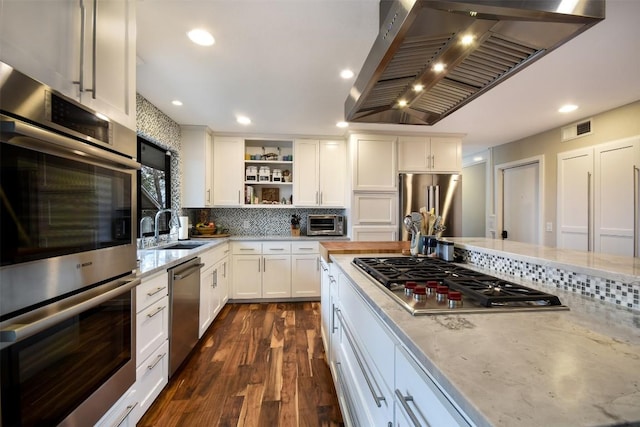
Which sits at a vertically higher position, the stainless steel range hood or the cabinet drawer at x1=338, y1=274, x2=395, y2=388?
the stainless steel range hood

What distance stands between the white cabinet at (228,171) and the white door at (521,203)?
425cm

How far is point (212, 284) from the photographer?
2.93m

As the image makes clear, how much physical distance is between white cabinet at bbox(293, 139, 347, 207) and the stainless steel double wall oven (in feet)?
9.15

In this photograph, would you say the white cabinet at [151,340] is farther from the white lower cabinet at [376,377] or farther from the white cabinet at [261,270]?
the white cabinet at [261,270]

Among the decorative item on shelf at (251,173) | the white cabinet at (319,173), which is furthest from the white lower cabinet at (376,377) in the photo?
the decorative item on shelf at (251,173)

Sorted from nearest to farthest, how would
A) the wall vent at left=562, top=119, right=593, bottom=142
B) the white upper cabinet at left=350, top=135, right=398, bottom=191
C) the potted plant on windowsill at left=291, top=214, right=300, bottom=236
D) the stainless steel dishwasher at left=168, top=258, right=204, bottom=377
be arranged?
the stainless steel dishwasher at left=168, top=258, right=204, bottom=377 < the wall vent at left=562, top=119, right=593, bottom=142 < the white upper cabinet at left=350, top=135, right=398, bottom=191 < the potted plant on windowsill at left=291, top=214, right=300, bottom=236

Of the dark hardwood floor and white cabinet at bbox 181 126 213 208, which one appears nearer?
the dark hardwood floor

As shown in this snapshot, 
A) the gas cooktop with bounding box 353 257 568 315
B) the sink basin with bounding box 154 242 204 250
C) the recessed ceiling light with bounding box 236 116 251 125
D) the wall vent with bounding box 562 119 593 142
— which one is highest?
the recessed ceiling light with bounding box 236 116 251 125

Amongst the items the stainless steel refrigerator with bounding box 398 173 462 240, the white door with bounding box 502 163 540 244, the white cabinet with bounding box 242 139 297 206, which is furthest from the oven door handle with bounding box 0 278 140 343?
the white door with bounding box 502 163 540 244

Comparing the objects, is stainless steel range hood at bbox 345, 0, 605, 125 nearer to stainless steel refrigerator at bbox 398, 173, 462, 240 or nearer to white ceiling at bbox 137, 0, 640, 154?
white ceiling at bbox 137, 0, 640, 154

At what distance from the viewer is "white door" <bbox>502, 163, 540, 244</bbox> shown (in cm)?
402

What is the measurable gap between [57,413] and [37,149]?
0.84 m

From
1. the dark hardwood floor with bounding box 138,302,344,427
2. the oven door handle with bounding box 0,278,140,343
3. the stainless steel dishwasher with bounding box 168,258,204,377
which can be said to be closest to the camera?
the oven door handle with bounding box 0,278,140,343

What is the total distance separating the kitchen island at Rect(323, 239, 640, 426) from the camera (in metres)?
0.42
